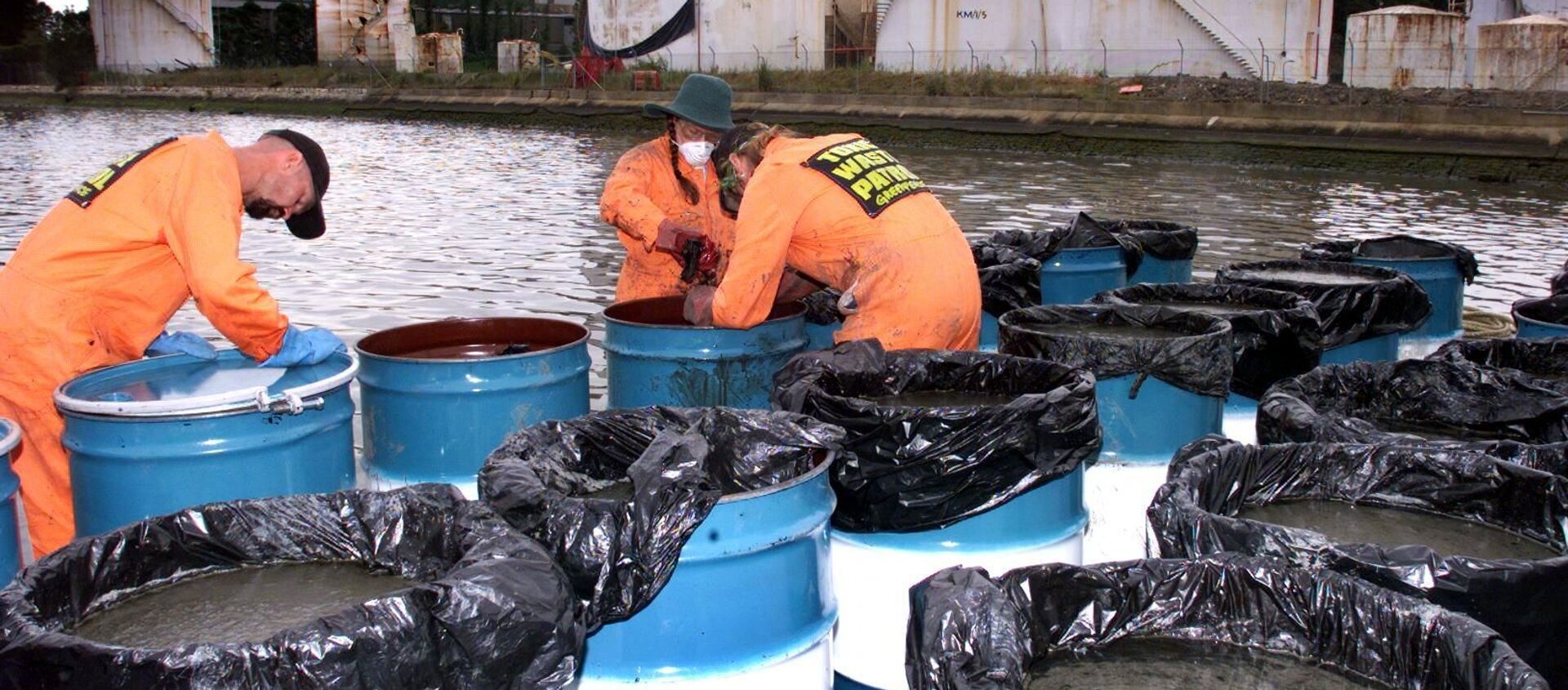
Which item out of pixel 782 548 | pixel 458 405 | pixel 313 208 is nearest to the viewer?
pixel 782 548

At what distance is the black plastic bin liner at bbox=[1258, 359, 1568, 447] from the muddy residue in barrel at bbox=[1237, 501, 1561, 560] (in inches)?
14.1

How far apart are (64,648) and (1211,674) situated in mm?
1579

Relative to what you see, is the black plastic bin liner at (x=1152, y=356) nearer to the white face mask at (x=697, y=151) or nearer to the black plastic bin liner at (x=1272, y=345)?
the black plastic bin liner at (x=1272, y=345)

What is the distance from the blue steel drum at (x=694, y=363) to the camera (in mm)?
3650

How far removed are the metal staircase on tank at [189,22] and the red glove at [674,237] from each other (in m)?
50.1

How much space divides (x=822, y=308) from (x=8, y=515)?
2.67m

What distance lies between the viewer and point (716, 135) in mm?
4977

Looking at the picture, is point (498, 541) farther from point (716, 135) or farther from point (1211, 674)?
point (716, 135)

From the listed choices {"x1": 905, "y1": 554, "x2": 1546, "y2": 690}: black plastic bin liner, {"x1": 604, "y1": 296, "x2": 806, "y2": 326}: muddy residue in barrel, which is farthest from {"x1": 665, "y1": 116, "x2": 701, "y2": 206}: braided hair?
{"x1": 905, "y1": 554, "x2": 1546, "y2": 690}: black plastic bin liner

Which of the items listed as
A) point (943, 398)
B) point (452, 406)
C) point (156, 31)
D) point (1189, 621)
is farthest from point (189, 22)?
point (1189, 621)

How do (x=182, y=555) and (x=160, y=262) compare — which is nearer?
(x=182, y=555)

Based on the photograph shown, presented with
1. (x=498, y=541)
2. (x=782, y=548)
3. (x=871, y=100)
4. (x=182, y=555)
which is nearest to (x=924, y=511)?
(x=782, y=548)

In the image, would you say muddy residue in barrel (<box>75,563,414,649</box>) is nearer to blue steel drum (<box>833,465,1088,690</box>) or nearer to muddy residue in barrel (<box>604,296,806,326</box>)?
blue steel drum (<box>833,465,1088,690</box>)

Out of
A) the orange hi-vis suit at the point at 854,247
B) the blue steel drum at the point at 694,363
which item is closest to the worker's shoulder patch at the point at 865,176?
the orange hi-vis suit at the point at 854,247
